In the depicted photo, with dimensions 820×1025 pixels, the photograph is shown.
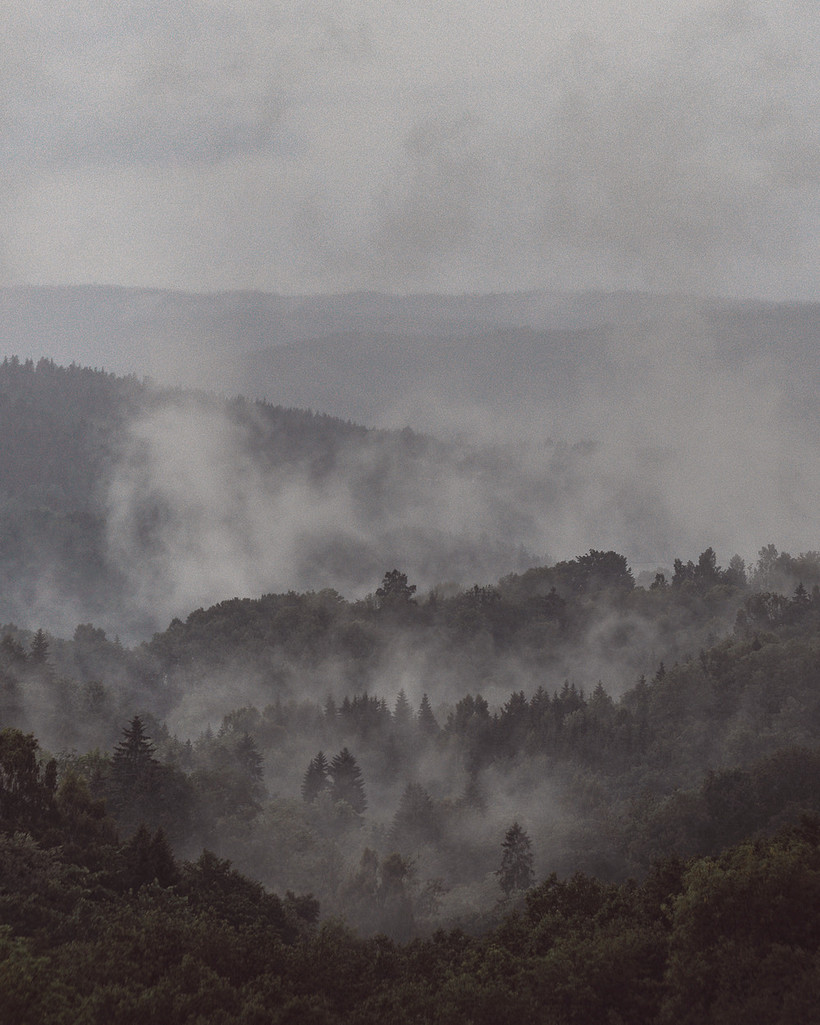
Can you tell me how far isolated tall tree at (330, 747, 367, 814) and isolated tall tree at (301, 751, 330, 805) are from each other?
1.26 m

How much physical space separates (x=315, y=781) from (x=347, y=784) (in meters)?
4.24

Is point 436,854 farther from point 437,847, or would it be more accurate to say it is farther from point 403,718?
point 403,718

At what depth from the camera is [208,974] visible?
48.4 m

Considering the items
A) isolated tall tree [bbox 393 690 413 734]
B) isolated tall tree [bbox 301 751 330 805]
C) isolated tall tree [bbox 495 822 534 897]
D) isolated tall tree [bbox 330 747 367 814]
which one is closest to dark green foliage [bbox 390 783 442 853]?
isolated tall tree [bbox 330 747 367 814]

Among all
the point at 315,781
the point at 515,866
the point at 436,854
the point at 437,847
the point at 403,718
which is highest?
the point at 403,718

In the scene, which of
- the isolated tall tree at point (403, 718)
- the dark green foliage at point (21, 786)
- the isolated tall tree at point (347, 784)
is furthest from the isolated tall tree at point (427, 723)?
the dark green foliage at point (21, 786)

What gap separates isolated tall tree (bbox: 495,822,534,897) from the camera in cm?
10638

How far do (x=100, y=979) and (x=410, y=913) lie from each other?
60.8m

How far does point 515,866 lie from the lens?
107312mm

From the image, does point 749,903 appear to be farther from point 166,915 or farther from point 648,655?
point 648,655

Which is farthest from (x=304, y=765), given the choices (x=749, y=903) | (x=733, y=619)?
(x=749, y=903)

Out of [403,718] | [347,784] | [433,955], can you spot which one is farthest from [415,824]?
[433,955]

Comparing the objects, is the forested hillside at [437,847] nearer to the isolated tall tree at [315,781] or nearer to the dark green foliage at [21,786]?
the dark green foliage at [21,786]

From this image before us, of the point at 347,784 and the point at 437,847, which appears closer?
the point at 437,847
